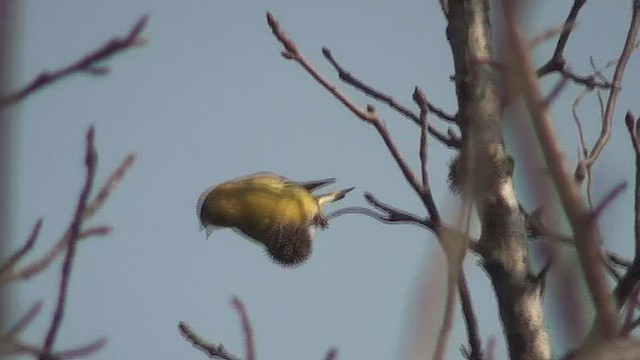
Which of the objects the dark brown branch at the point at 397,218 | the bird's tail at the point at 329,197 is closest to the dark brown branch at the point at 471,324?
the dark brown branch at the point at 397,218

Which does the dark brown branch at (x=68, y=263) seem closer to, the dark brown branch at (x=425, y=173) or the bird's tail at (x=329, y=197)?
the dark brown branch at (x=425, y=173)

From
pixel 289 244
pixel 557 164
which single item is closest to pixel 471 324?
pixel 557 164

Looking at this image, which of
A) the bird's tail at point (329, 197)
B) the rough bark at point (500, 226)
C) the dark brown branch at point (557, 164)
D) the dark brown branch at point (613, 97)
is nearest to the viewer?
the dark brown branch at point (557, 164)

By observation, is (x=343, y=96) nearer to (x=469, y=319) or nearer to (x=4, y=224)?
(x=469, y=319)

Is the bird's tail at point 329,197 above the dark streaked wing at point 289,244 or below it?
above

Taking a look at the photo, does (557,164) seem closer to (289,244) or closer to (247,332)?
(247,332)

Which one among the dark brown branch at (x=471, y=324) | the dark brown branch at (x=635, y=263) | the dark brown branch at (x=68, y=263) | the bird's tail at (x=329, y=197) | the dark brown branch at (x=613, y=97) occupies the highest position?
the bird's tail at (x=329, y=197)
